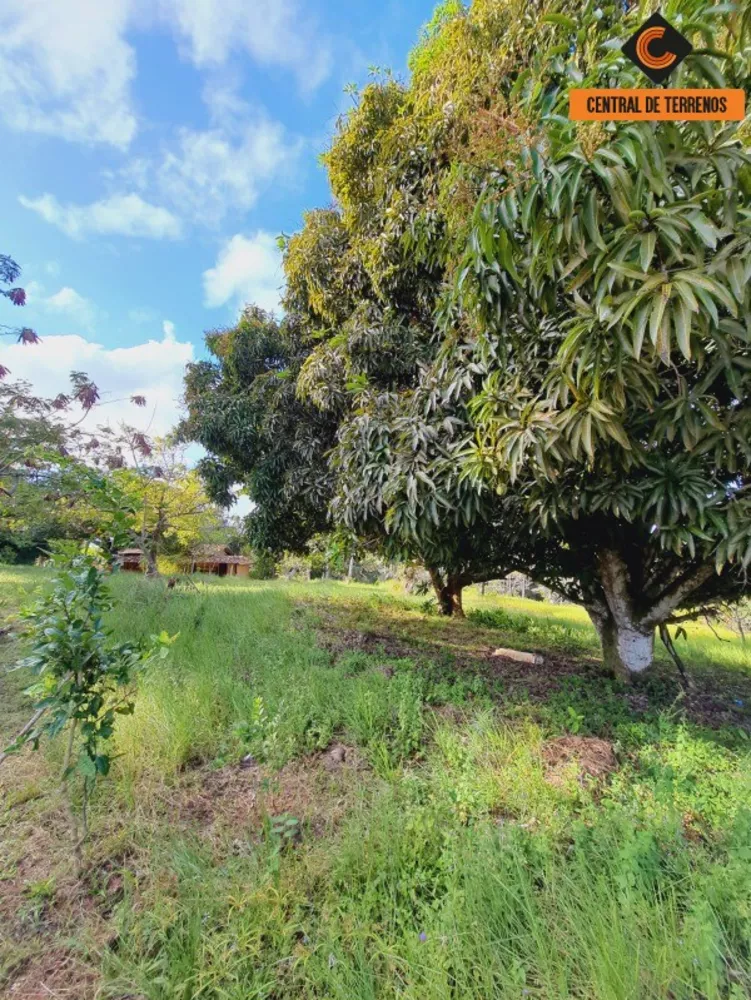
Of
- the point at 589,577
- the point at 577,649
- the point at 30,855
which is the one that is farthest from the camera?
the point at 577,649

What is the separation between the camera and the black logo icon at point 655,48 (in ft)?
4.29

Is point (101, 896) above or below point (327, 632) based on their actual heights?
below

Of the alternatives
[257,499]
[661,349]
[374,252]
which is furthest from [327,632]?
[661,349]

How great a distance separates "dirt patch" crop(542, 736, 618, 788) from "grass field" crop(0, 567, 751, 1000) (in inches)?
0.5

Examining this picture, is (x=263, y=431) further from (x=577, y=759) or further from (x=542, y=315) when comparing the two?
(x=577, y=759)

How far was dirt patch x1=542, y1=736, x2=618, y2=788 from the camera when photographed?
1871mm

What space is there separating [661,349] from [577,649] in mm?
5104

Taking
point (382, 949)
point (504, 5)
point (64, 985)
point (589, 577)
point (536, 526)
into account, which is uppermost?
point (504, 5)

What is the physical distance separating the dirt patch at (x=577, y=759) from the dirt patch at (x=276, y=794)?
94 centimetres

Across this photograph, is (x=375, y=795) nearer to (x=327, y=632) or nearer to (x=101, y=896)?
(x=101, y=896)

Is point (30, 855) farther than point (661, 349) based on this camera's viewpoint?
Yes

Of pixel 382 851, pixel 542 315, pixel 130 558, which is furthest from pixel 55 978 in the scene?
pixel 130 558

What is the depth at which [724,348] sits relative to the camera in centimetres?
149

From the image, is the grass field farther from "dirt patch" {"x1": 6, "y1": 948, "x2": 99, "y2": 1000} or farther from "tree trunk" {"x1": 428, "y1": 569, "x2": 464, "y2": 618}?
"tree trunk" {"x1": 428, "y1": 569, "x2": 464, "y2": 618}
